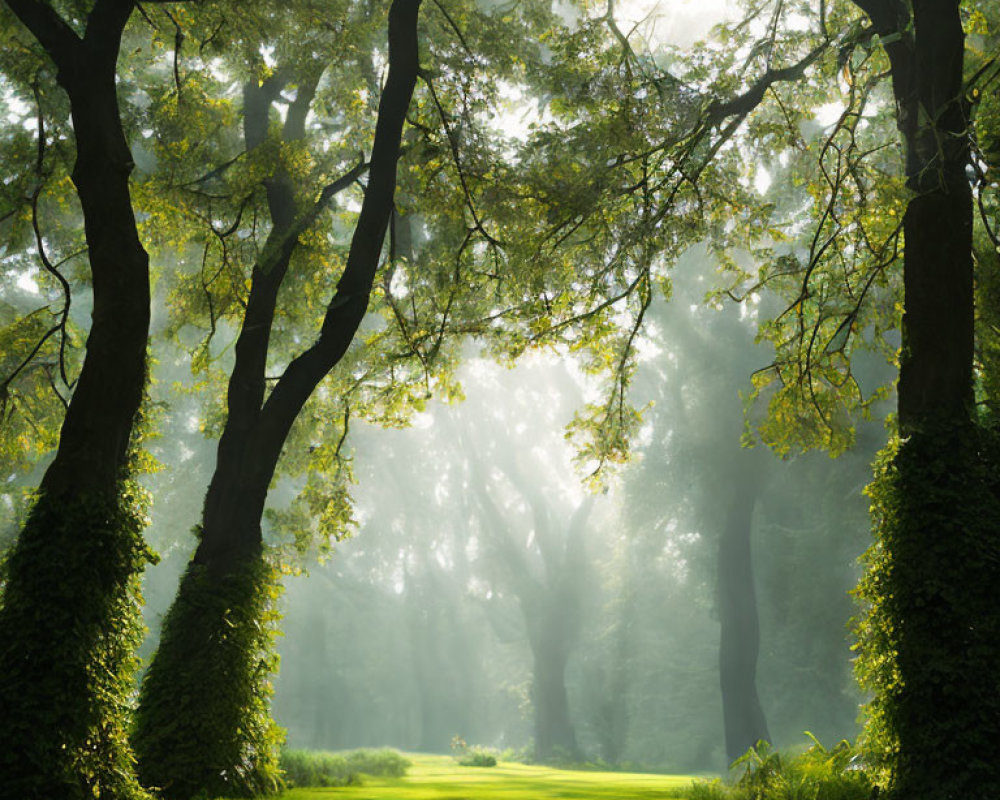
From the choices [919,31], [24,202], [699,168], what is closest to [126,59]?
[24,202]

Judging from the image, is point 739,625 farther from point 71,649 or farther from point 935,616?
point 71,649

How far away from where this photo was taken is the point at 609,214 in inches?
379

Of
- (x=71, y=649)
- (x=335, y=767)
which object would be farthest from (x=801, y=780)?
(x=335, y=767)

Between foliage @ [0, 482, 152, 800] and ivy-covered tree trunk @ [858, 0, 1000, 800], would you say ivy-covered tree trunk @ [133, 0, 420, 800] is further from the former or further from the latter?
ivy-covered tree trunk @ [858, 0, 1000, 800]

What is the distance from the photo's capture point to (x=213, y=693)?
7.30m

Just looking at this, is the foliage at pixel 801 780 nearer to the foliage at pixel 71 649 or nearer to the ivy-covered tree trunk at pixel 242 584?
the ivy-covered tree trunk at pixel 242 584

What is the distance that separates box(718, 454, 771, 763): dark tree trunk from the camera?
22.8 meters

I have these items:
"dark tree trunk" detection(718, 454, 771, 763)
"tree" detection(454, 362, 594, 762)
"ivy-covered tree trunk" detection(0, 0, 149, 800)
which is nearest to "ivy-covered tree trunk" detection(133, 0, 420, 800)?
"ivy-covered tree trunk" detection(0, 0, 149, 800)

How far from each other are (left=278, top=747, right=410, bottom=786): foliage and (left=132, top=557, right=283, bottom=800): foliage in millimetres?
991

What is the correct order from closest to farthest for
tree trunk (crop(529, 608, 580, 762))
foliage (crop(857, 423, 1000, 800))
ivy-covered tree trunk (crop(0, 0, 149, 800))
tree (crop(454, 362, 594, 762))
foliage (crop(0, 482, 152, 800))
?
foliage (crop(0, 482, 152, 800)), ivy-covered tree trunk (crop(0, 0, 149, 800)), foliage (crop(857, 423, 1000, 800)), tree trunk (crop(529, 608, 580, 762)), tree (crop(454, 362, 594, 762))

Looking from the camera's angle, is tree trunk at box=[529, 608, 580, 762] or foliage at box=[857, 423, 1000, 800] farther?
tree trunk at box=[529, 608, 580, 762]

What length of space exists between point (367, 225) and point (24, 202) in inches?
146

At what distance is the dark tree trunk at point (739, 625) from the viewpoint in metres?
22.8

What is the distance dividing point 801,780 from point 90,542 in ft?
20.5
